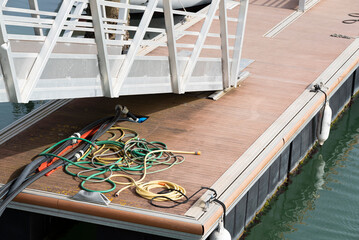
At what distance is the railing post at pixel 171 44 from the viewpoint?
8.80m

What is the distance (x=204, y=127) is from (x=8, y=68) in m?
3.53

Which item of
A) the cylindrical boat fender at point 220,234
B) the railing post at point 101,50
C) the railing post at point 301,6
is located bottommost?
the railing post at point 301,6

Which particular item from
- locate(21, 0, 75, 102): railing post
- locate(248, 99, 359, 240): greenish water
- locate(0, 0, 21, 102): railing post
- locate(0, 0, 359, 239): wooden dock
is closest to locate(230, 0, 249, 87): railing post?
locate(0, 0, 359, 239): wooden dock

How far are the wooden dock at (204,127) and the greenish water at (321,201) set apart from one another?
4.03 feet

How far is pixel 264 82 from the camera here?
11.7 meters

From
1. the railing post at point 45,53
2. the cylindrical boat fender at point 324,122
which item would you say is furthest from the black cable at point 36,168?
the cylindrical boat fender at point 324,122

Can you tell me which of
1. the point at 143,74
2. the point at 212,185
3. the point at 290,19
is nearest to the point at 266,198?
the point at 212,185

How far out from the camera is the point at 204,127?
9633 millimetres

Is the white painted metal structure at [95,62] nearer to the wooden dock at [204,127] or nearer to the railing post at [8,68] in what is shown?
the railing post at [8,68]

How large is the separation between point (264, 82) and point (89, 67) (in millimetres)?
4508

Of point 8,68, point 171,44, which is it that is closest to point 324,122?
point 171,44

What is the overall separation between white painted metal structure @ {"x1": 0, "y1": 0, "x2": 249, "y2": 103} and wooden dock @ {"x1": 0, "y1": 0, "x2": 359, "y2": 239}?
0.60 meters

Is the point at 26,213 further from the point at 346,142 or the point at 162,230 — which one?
the point at 346,142

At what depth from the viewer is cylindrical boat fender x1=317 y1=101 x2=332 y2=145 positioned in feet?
35.7
